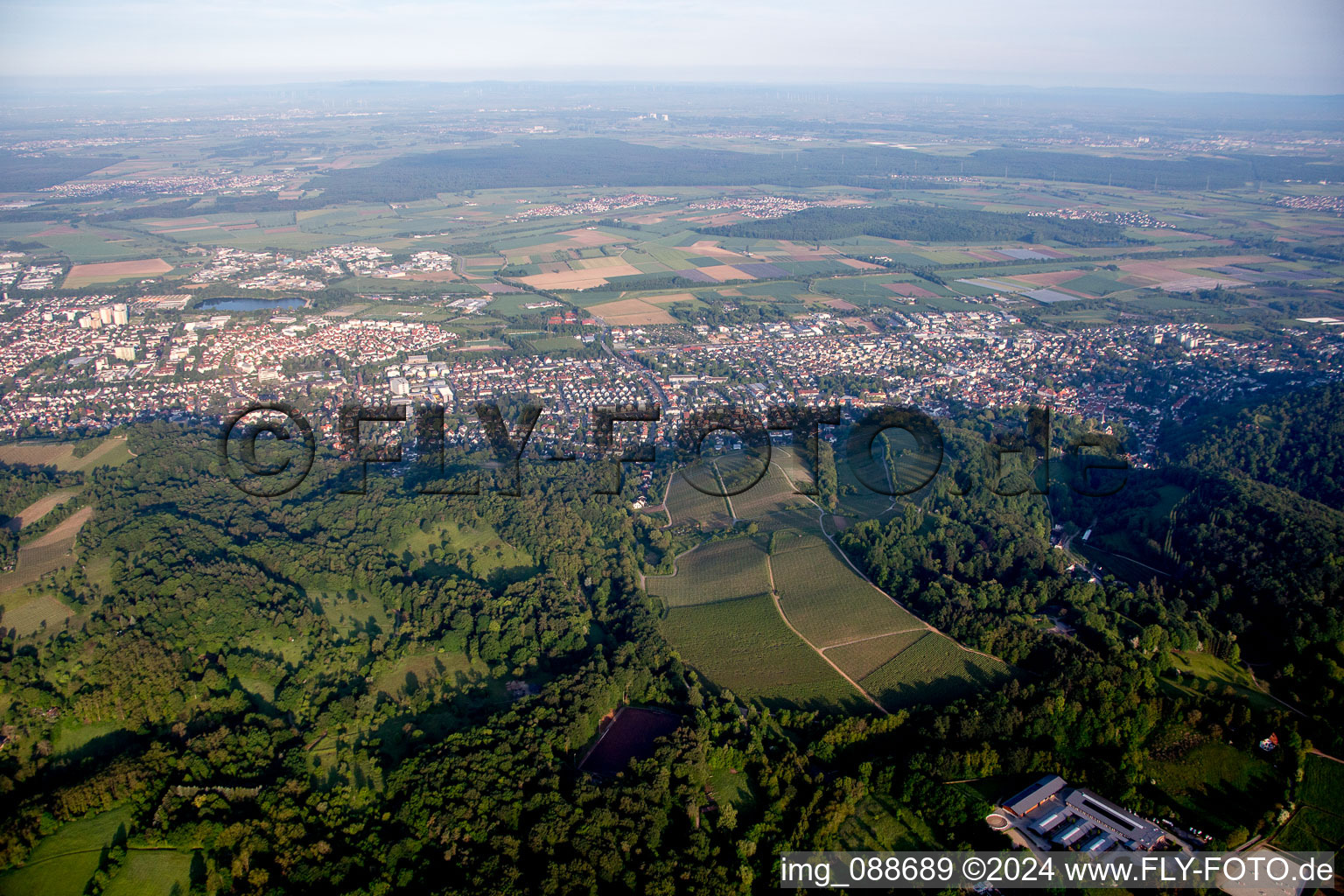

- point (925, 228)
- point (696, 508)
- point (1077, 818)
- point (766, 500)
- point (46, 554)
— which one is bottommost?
point (46, 554)

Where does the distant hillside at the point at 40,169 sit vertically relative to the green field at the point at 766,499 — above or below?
above

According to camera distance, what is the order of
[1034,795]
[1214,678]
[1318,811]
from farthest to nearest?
[1214,678] → [1034,795] → [1318,811]

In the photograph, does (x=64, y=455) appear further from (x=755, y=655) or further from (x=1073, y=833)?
(x=1073, y=833)

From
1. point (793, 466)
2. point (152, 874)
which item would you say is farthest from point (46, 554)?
point (793, 466)

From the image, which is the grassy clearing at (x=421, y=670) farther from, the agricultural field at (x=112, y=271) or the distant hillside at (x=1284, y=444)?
the agricultural field at (x=112, y=271)

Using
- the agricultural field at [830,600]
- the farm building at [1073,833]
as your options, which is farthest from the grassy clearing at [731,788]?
the agricultural field at [830,600]

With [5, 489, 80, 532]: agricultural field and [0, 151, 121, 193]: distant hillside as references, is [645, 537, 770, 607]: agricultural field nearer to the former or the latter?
[5, 489, 80, 532]: agricultural field
